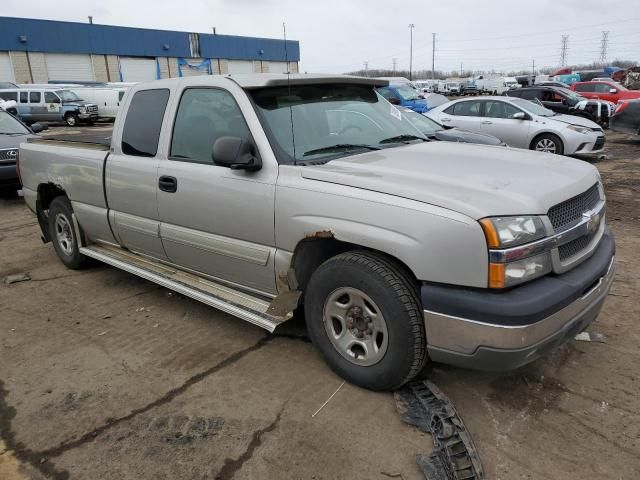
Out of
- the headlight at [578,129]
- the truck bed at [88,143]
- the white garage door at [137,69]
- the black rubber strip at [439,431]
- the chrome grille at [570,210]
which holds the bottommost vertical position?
the black rubber strip at [439,431]

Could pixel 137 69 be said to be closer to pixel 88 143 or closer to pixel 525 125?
pixel 525 125

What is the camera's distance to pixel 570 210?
2846 mm

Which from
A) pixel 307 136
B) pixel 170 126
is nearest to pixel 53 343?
pixel 170 126

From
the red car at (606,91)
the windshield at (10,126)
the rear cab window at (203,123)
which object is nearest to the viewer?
the rear cab window at (203,123)

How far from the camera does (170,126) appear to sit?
3990 mm

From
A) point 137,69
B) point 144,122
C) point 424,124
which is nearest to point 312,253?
point 144,122

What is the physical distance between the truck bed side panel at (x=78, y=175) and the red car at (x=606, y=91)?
836 inches

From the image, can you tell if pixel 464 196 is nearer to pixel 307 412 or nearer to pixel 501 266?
pixel 501 266

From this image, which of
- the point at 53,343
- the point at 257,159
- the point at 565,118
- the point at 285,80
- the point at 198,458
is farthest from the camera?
the point at 565,118

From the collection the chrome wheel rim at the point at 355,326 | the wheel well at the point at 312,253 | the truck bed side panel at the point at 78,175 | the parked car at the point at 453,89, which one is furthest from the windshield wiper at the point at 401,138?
the parked car at the point at 453,89

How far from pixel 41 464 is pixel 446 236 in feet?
7.81

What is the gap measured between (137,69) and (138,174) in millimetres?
47522

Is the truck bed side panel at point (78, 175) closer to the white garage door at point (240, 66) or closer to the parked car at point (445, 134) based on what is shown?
the parked car at point (445, 134)

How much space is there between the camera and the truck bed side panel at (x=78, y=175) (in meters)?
4.70
